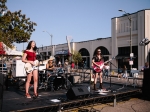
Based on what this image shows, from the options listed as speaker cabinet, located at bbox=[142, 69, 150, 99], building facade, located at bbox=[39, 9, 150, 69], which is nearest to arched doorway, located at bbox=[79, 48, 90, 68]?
building facade, located at bbox=[39, 9, 150, 69]

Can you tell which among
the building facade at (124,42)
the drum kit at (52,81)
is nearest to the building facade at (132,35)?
the building facade at (124,42)

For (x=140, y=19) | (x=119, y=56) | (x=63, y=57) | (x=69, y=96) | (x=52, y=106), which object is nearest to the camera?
(x=52, y=106)

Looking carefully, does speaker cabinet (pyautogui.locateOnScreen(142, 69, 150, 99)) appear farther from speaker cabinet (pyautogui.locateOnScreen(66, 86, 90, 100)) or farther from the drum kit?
the drum kit

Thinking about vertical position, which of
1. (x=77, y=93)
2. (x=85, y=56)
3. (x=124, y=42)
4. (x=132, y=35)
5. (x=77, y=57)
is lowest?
(x=77, y=93)

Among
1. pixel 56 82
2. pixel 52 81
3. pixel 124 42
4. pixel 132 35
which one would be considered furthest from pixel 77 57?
pixel 52 81

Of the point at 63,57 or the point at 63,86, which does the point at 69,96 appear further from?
the point at 63,57

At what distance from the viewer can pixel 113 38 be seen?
28.4 metres

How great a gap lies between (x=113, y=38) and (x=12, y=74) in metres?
21.9

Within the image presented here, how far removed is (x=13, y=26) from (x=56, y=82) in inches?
428

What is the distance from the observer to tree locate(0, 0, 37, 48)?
14219 millimetres

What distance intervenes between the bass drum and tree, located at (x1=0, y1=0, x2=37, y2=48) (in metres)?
8.53

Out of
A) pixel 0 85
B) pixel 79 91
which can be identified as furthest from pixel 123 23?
pixel 0 85

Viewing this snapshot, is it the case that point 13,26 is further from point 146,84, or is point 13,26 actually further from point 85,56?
point 85,56

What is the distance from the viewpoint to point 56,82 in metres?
7.06
